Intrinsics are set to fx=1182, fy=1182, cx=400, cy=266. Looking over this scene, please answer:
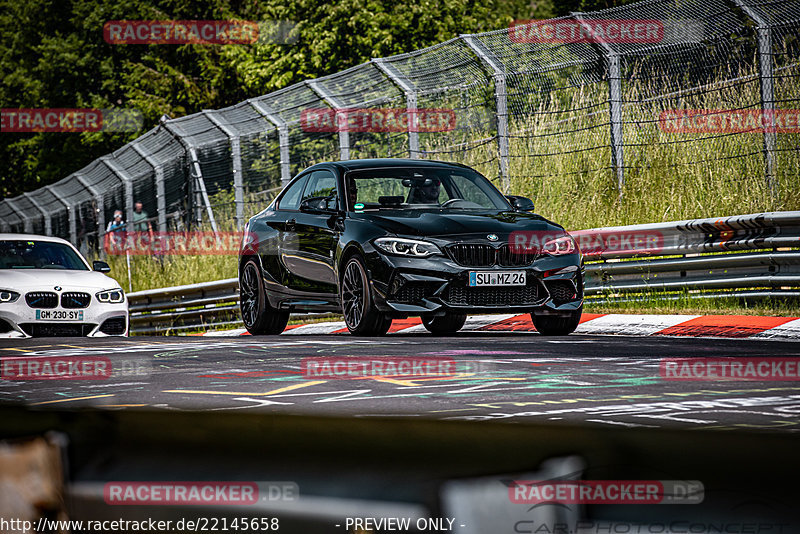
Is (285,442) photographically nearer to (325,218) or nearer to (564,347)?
(564,347)

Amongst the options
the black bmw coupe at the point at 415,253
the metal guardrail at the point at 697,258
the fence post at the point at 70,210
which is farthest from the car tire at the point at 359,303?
the fence post at the point at 70,210

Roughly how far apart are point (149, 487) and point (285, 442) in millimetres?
411

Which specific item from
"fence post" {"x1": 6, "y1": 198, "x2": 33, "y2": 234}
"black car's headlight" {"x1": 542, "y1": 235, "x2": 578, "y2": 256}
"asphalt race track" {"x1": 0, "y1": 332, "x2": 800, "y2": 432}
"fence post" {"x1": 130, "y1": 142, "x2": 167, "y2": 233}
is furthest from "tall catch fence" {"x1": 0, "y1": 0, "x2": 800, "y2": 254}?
"fence post" {"x1": 6, "y1": 198, "x2": 33, "y2": 234}

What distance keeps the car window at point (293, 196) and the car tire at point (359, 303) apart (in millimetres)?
1641

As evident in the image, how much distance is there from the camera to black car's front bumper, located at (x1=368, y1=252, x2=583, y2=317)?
9.16m

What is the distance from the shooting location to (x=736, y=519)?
89.9 inches

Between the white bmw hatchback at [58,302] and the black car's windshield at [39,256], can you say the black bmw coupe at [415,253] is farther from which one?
the black car's windshield at [39,256]

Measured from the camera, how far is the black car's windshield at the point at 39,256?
45.2 ft

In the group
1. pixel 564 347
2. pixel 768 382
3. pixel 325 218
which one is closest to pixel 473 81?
pixel 325 218

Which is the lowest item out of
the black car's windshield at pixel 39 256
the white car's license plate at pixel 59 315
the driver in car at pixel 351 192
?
the white car's license plate at pixel 59 315

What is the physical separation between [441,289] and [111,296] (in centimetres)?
518

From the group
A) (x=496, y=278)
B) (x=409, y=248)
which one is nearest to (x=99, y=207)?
(x=409, y=248)

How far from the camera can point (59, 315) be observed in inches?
496

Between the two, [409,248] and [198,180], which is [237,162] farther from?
[409,248]
